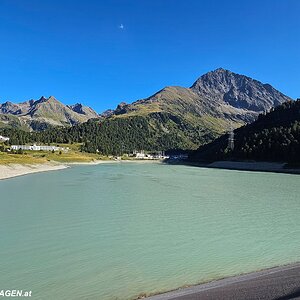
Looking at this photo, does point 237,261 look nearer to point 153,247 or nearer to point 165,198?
point 153,247

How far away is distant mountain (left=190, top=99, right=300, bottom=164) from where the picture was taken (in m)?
121

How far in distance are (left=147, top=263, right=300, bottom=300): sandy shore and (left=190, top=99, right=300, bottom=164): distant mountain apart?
104351 millimetres

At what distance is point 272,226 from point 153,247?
10.7 metres

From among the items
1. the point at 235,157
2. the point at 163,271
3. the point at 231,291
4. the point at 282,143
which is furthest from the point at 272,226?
the point at 235,157

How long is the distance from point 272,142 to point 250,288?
128 m

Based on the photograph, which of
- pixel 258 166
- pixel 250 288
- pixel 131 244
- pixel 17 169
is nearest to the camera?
pixel 250 288

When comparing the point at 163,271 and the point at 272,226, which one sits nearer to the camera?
the point at 163,271

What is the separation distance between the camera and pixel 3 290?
13.3 m

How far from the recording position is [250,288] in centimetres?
1191

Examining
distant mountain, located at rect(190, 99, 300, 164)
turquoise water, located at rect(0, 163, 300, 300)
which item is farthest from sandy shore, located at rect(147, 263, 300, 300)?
distant mountain, located at rect(190, 99, 300, 164)

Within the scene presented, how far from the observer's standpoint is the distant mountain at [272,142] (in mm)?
121250

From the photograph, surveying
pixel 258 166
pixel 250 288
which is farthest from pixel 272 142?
pixel 250 288

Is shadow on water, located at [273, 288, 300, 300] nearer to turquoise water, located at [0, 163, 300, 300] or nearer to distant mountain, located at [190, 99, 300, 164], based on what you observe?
turquoise water, located at [0, 163, 300, 300]

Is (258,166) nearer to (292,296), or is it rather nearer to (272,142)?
(272,142)
